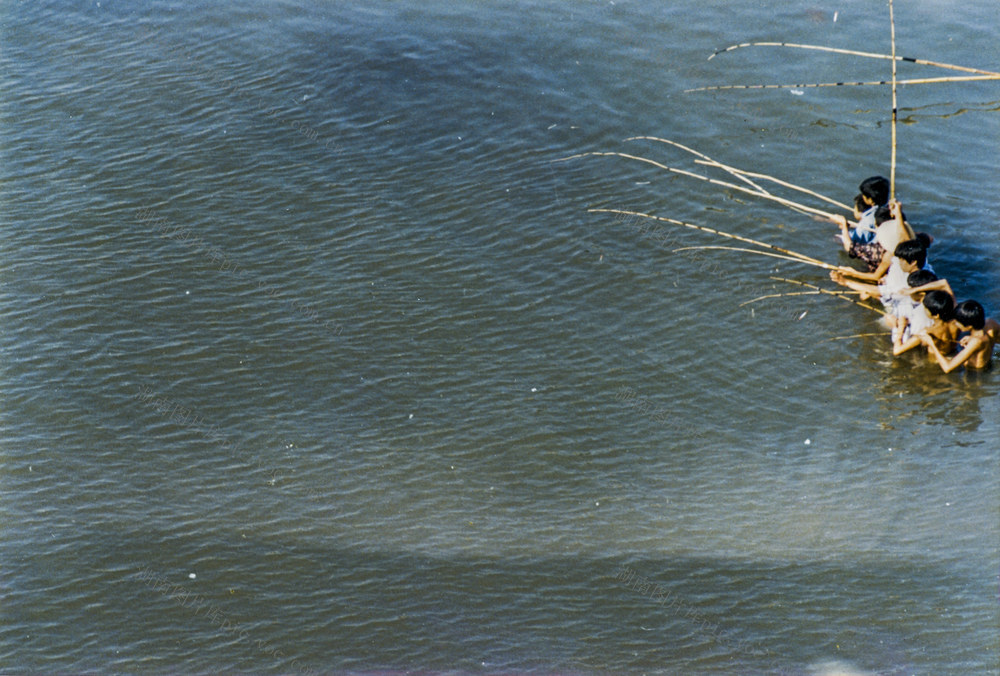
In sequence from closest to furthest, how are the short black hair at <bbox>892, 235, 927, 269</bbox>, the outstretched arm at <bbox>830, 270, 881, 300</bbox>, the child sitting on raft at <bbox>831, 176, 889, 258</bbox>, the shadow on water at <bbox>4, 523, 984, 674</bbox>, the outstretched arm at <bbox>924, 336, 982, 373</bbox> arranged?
the shadow on water at <bbox>4, 523, 984, 674</bbox> < the outstretched arm at <bbox>924, 336, 982, 373</bbox> < the short black hair at <bbox>892, 235, 927, 269</bbox> < the outstretched arm at <bbox>830, 270, 881, 300</bbox> < the child sitting on raft at <bbox>831, 176, 889, 258</bbox>

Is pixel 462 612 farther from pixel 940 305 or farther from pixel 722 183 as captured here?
pixel 722 183

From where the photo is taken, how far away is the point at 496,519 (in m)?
6.75

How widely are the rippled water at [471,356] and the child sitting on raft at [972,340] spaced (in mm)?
158

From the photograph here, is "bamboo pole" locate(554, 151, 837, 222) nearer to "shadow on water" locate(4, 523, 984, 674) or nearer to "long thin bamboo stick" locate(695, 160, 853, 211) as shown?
"long thin bamboo stick" locate(695, 160, 853, 211)

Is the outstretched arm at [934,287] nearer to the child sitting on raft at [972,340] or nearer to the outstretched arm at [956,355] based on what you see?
the child sitting on raft at [972,340]

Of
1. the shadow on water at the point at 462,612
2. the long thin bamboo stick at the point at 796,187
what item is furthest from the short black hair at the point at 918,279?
the shadow on water at the point at 462,612

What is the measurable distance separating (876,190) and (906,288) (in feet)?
3.72

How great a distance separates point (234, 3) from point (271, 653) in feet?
29.4

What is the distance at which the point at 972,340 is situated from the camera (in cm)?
785

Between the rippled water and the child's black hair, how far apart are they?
0.64 meters

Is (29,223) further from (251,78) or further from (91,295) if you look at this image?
(251,78)

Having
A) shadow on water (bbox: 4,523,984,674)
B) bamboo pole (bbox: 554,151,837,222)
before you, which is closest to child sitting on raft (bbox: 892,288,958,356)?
bamboo pole (bbox: 554,151,837,222)

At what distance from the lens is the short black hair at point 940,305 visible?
7.87 meters

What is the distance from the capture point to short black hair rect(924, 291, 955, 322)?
7.87m
